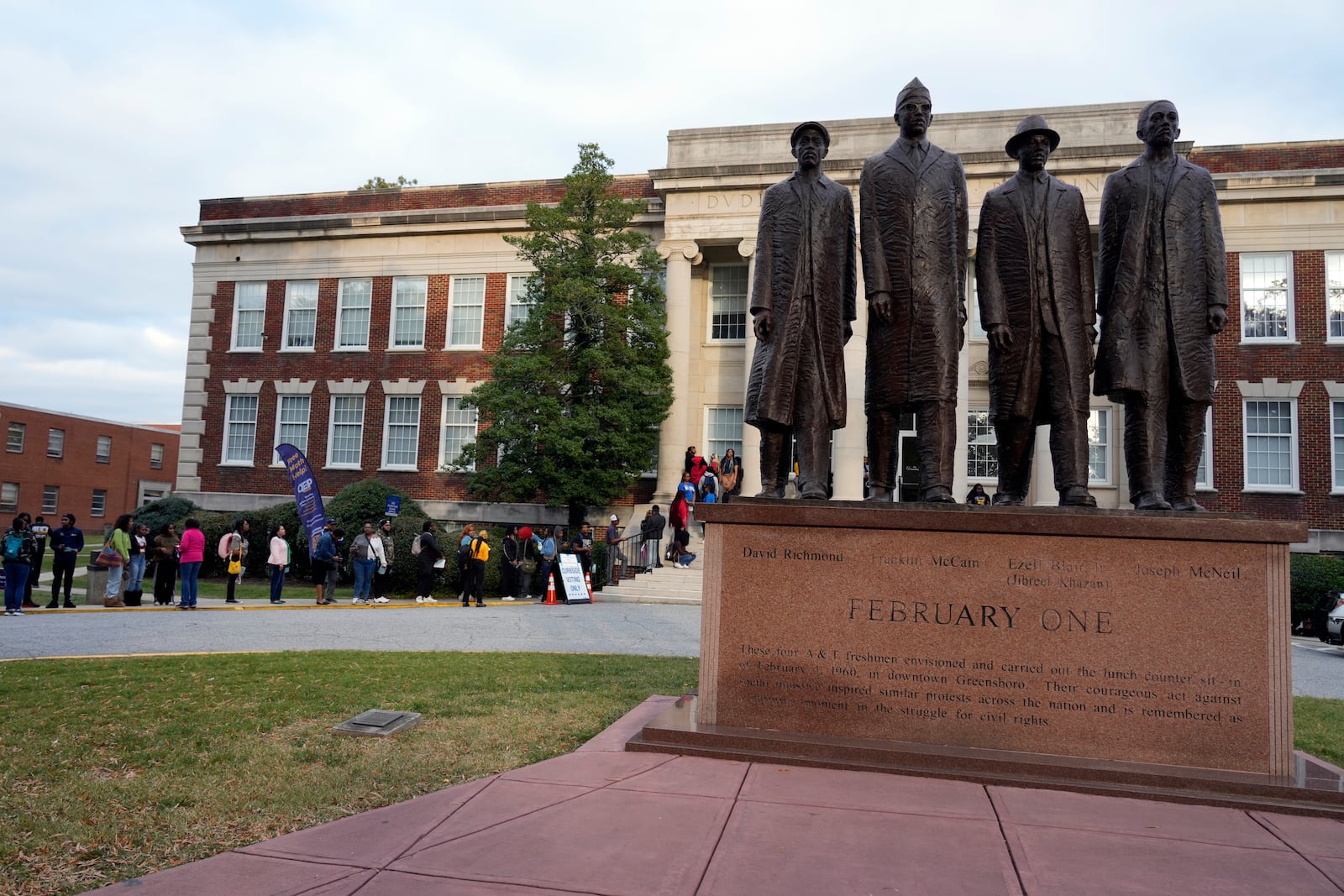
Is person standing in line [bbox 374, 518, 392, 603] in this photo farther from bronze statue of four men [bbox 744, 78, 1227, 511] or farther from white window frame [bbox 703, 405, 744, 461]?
bronze statue of four men [bbox 744, 78, 1227, 511]

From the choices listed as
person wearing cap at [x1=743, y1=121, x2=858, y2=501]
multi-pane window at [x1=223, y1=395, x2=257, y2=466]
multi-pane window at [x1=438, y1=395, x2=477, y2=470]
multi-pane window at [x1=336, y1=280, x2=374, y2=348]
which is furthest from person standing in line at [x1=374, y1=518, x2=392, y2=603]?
person wearing cap at [x1=743, y1=121, x2=858, y2=501]

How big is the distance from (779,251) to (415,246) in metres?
25.9

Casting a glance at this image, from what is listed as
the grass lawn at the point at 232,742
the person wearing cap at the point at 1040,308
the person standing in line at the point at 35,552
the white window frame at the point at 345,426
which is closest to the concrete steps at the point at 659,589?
the grass lawn at the point at 232,742

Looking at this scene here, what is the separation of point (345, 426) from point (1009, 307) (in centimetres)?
2735

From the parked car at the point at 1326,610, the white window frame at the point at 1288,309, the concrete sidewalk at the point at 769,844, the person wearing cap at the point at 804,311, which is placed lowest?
the concrete sidewalk at the point at 769,844

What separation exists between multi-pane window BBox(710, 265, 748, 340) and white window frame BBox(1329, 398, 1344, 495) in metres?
16.3

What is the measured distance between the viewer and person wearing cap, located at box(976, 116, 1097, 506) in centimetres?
651

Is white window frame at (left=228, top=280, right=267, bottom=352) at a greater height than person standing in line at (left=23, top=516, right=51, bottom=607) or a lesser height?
greater

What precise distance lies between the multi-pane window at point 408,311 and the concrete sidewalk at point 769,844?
26.8 metres

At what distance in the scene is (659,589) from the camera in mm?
19750

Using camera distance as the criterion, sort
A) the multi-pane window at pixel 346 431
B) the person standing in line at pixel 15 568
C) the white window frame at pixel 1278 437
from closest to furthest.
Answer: the person standing in line at pixel 15 568, the white window frame at pixel 1278 437, the multi-pane window at pixel 346 431

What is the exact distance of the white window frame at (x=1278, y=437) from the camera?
23953mm

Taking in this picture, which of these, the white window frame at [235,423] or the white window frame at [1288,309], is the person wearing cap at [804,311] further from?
the white window frame at [235,423]

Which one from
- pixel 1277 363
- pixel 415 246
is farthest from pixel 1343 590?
pixel 415 246
